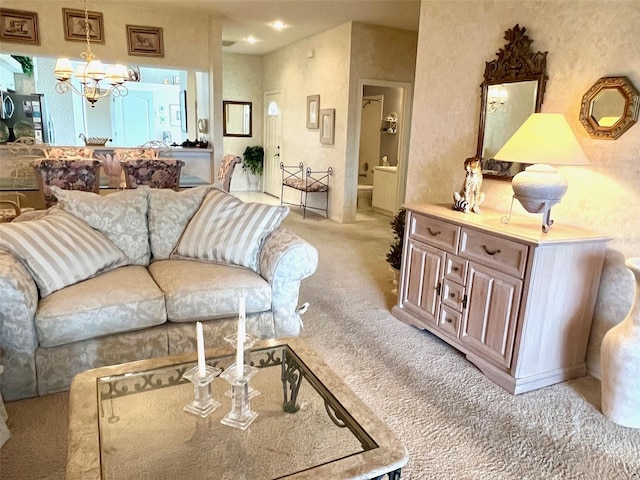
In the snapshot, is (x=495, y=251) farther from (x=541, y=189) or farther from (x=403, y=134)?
(x=403, y=134)

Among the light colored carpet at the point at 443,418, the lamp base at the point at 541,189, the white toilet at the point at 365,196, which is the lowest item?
the light colored carpet at the point at 443,418

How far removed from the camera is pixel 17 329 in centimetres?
204

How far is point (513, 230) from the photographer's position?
2.43 metres

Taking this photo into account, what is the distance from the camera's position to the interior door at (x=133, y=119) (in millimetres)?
9695

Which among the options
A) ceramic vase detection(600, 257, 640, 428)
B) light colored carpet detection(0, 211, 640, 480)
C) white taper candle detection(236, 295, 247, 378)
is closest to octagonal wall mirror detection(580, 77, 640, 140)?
ceramic vase detection(600, 257, 640, 428)

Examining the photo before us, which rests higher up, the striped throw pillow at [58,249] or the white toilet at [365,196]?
the striped throw pillow at [58,249]

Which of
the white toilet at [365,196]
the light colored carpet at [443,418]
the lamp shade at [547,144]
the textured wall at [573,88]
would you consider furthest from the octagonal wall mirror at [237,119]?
the lamp shade at [547,144]

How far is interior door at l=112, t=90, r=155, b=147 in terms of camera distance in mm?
9695

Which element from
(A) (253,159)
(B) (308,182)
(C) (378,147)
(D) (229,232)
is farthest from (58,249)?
(A) (253,159)

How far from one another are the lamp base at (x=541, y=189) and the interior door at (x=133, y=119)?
30.5 feet

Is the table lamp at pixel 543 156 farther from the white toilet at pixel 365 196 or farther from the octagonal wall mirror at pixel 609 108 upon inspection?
the white toilet at pixel 365 196

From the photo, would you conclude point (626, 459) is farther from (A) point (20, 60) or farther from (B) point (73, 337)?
(A) point (20, 60)

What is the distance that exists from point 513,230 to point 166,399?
191cm

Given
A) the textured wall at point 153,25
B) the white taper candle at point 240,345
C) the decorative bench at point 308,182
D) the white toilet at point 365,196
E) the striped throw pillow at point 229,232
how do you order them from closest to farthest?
the white taper candle at point 240,345, the striped throw pillow at point 229,232, the textured wall at point 153,25, the decorative bench at point 308,182, the white toilet at point 365,196
